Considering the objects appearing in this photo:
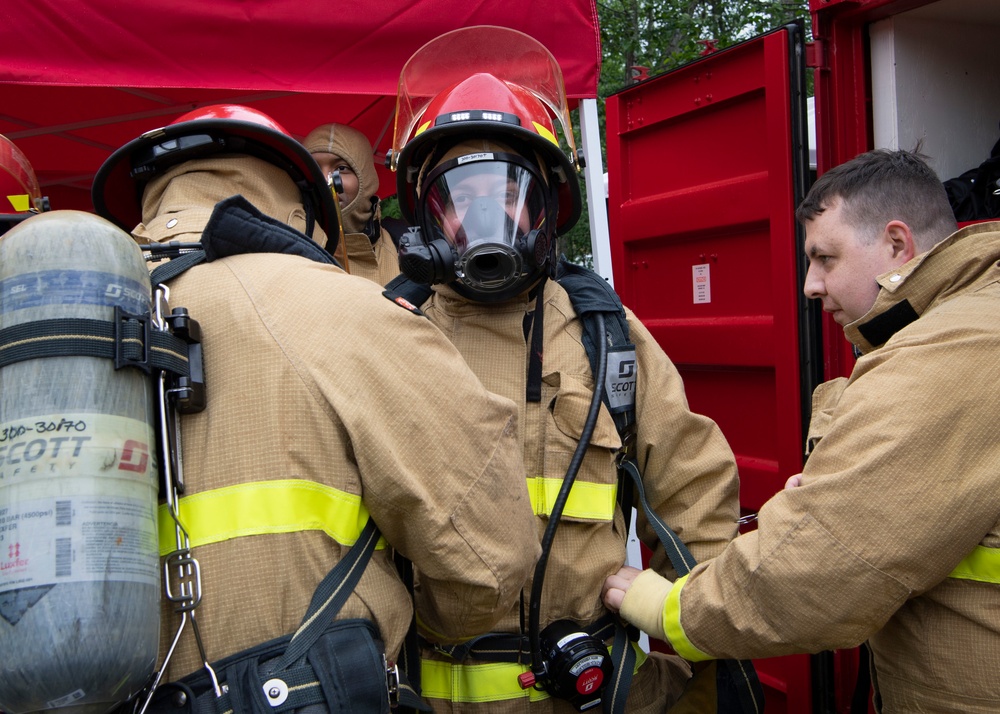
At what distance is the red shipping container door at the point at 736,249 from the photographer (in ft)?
8.96

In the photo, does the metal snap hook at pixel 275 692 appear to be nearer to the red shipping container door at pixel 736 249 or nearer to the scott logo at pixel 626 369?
the scott logo at pixel 626 369

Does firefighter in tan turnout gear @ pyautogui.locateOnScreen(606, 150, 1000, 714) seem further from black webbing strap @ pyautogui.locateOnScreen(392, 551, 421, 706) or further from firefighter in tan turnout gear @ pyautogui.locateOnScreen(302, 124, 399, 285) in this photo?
firefighter in tan turnout gear @ pyautogui.locateOnScreen(302, 124, 399, 285)

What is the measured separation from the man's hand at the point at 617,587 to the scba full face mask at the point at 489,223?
750 millimetres

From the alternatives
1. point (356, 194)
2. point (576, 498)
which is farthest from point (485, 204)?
point (356, 194)

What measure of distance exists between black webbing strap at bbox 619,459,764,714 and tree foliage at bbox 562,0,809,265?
8.35m

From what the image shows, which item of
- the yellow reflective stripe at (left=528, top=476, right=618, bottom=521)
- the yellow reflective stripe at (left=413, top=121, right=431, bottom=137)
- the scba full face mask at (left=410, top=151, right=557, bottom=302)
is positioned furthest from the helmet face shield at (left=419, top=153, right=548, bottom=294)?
the yellow reflective stripe at (left=528, top=476, right=618, bottom=521)

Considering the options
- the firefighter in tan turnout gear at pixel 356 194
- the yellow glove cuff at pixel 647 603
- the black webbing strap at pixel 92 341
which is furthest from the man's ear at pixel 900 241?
the firefighter in tan turnout gear at pixel 356 194

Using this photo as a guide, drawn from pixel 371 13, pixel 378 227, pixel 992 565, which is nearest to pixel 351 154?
pixel 378 227

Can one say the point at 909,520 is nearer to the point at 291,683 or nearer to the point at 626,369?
the point at 626,369

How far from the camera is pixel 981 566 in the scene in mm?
1526

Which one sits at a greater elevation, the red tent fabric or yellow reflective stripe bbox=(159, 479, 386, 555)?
the red tent fabric

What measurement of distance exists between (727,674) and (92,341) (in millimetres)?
A: 1707

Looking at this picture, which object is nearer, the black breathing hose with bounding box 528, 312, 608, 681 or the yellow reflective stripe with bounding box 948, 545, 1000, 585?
the yellow reflective stripe with bounding box 948, 545, 1000, 585

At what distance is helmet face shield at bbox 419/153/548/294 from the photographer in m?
2.10
